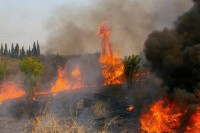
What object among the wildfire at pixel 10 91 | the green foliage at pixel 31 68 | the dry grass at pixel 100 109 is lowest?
the dry grass at pixel 100 109

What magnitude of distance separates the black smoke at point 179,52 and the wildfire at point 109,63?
Result: 35.6 m

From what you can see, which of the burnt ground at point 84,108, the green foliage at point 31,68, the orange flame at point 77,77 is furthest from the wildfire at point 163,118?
the orange flame at point 77,77

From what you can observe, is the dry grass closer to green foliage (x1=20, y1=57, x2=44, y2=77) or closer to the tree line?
green foliage (x1=20, y1=57, x2=44, y2=77)

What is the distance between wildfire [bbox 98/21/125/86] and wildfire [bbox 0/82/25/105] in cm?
1918

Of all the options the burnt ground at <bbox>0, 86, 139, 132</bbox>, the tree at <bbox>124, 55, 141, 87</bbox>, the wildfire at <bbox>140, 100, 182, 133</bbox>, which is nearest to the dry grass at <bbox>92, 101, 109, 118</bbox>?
the burnt ground at <bbox>0, 86, 139, 132</bbox>

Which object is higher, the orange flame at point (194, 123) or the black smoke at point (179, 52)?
the black smoke at point (179, 52)

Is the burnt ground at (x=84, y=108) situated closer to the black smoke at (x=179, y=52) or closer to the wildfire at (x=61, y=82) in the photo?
the black smoke at (x=179, y=52)

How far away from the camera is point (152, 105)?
3600cm

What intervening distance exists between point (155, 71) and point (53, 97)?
34.2 m

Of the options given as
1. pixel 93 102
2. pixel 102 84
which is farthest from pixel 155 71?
pixel 102 84

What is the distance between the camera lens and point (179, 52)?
35.5m

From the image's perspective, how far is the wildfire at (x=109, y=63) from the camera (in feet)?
249

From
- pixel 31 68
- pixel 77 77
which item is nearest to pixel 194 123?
pixel 31 68

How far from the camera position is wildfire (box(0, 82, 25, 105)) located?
76.8 meters
